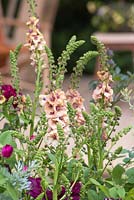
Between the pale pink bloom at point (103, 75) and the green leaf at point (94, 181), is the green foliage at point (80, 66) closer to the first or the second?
the pale pink bloom at point (103, 75)

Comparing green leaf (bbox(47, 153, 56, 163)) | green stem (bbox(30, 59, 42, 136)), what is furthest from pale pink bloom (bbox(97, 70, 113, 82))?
green leaf (bbox(47, 153, 56, 163))

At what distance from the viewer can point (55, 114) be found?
1.21m

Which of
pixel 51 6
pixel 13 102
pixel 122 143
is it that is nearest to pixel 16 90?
pixel 13 102

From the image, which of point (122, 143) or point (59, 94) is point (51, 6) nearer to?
point (122, 143)

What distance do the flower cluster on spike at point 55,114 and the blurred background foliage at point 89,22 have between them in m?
6.64

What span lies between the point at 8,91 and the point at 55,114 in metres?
0.23

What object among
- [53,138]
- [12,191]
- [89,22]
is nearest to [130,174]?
[53,138]

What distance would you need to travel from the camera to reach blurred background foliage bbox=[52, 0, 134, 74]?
8008mm

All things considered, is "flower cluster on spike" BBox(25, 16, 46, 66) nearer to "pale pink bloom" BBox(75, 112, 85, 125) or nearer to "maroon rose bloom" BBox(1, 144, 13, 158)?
"pale pink bloom" BBox(75, 112, 85, 125)

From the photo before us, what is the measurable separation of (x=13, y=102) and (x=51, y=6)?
622cm

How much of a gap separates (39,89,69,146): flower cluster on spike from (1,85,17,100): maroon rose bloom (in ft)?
0.62

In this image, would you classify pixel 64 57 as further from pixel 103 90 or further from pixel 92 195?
pixel 92 195

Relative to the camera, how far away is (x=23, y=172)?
1059 millimetres

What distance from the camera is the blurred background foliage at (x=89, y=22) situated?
8.01 metres
